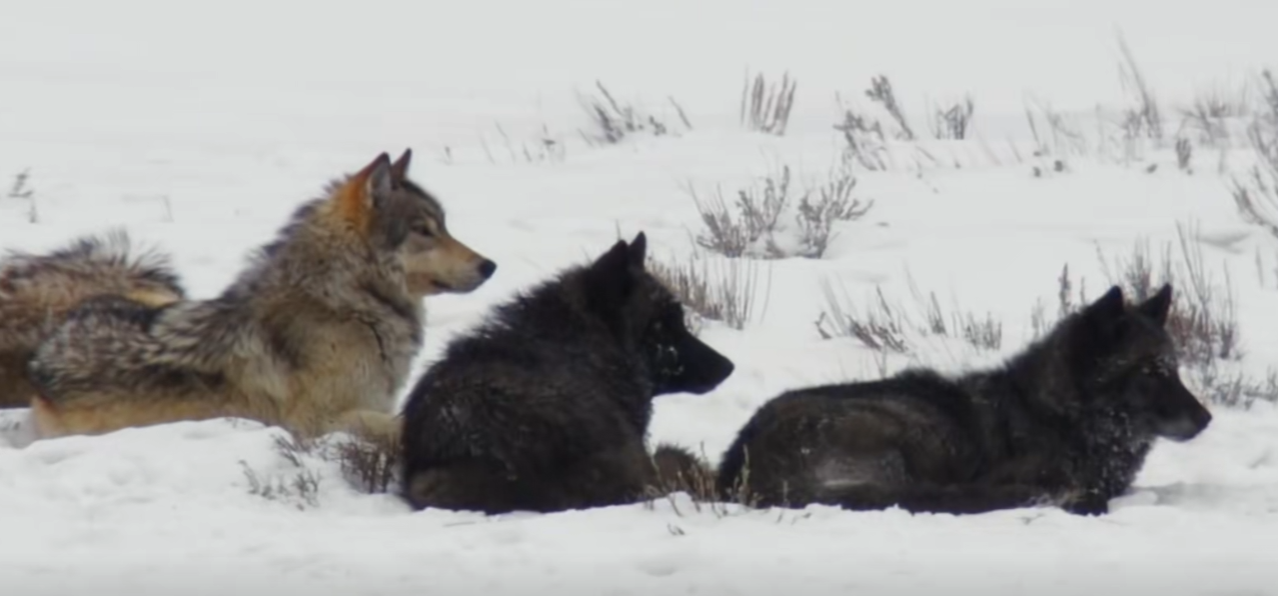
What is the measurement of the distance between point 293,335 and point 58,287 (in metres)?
1.38

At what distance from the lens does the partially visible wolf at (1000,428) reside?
772 cm

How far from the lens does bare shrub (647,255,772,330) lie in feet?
37.8

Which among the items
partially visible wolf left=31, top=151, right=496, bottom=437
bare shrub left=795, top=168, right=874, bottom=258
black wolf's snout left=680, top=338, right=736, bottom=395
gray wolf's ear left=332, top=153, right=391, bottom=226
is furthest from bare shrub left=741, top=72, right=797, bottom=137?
black wolf's snout left=680, top=338, right=736, bottom=395

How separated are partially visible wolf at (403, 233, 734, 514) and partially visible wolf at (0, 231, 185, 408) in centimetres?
226

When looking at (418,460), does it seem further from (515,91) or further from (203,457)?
(515,91)

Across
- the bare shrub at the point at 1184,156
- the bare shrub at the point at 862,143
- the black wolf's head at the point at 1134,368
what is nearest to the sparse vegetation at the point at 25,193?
the bare shrub at the point at 862,143

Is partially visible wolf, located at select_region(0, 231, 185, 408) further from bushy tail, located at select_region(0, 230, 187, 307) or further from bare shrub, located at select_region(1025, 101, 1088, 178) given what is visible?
bare shrub, located at select_region(1025, 101, 1088, 178)

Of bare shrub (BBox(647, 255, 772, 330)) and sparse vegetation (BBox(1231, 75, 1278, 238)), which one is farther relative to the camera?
sparse vegetation (BBox(1231, 75, 1278, 238))

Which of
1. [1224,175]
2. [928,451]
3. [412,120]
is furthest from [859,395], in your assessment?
[412,120]

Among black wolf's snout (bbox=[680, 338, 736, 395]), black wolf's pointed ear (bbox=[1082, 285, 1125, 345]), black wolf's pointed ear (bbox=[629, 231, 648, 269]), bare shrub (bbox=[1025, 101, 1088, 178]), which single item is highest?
black wolf's pointed ear (bbox=[629, 231, 648, 269])

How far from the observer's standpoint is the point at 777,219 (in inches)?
554

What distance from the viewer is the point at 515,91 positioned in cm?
2219

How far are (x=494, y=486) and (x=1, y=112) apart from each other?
12.4 metres

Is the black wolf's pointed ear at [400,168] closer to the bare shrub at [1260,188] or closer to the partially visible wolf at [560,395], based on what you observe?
the partially visible wolf at [560,395]
